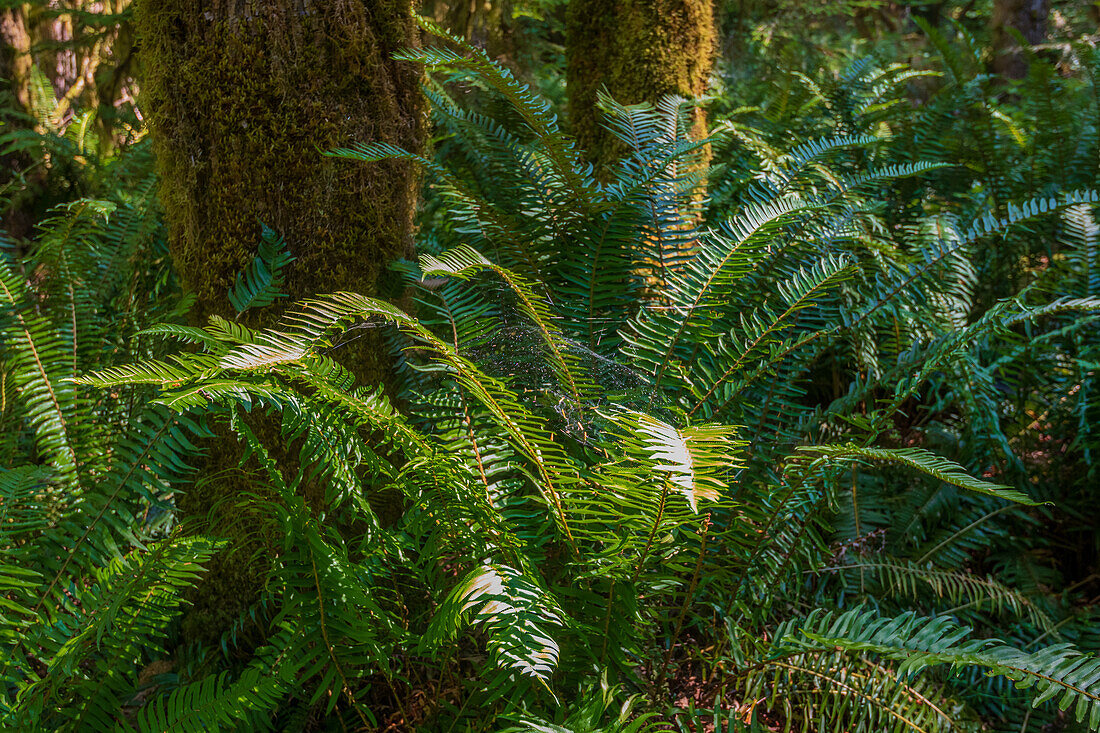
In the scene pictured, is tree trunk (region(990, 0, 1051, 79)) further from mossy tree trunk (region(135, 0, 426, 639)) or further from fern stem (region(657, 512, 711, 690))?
fern stem (region(657, 512, 711, 690))

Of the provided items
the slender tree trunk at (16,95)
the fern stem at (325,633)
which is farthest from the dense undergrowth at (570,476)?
the slender tree trunk at (16,95)

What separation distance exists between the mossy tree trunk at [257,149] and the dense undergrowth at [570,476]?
0.09 m

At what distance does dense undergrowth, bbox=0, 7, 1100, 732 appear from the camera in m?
1.43

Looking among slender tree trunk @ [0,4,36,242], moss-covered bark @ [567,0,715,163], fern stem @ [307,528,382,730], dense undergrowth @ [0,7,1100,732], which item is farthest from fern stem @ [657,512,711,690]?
slender tree trunk @ [0,4,36,242]

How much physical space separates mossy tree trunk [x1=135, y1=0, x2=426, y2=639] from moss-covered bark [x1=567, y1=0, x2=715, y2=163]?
126 cm

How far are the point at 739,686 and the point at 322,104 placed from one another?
1811 millimetres

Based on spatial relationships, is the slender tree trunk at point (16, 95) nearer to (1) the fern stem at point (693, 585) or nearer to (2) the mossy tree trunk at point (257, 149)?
(2) the mossy tree trunk at point (257, 149)

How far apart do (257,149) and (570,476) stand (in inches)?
46.8

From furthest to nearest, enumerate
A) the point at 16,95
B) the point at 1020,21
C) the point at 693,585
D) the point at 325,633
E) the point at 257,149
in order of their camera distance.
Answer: the point at 1020,21
the point at 16,95
the point at 257,149
the point at 693,585
the point at 325,633

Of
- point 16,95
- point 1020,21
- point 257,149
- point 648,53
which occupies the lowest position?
point 257,149

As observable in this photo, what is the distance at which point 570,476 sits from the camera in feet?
5.28

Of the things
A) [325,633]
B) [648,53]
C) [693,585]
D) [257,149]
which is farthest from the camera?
[648,53]

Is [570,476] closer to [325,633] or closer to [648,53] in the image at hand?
[325,633]

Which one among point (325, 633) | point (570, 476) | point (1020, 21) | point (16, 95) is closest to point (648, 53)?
point (570, 476)
